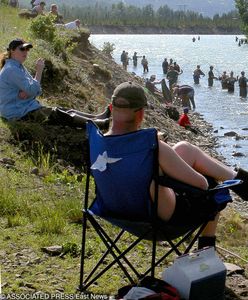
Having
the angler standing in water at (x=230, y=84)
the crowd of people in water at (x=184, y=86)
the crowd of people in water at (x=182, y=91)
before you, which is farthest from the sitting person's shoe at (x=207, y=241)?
the angler standing in water at (x=230, y=84)

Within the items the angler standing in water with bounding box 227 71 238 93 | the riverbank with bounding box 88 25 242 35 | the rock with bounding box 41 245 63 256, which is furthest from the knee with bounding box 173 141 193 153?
the riverbank with bounding box 88 25 242 35

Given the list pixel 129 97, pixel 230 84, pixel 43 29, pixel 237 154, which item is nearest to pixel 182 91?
pixel 230 84

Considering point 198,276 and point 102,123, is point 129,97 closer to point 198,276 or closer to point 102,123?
point 198,276

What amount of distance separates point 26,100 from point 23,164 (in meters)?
1.18

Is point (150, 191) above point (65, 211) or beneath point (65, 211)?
above

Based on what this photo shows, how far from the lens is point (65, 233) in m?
4.90

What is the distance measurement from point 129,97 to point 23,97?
12.7 feet

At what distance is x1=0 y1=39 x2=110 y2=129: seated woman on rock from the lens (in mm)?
7145

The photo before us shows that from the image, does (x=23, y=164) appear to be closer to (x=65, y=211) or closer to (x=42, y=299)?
(x=65, y=211)

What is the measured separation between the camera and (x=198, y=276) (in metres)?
3.45

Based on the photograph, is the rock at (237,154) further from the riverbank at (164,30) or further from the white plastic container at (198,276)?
the riverbank at (164,30)

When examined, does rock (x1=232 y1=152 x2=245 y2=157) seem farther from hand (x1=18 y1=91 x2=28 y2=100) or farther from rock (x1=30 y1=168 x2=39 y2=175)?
rock (x1=30 y1=168 x2=39 y2=175)

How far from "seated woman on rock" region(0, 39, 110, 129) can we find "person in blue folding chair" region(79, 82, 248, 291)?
313 centimetres

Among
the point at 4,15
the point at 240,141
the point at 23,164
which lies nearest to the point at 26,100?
the point at 23,164
